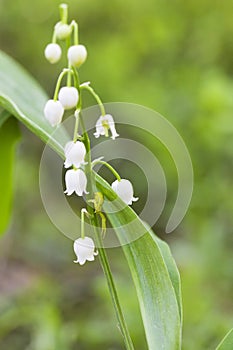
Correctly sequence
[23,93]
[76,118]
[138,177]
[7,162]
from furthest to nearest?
1. [138,177]
2. [7,162]
3. [23,93]
4. [76,118]

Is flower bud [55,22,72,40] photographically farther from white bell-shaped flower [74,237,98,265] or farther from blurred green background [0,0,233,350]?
blurred green background [0,0,233,350]

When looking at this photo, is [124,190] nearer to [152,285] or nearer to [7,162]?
[152,285]

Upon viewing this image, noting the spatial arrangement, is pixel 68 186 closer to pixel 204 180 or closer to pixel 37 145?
pixel 204 180

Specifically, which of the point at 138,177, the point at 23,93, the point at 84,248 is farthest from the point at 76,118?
the point at 138,177

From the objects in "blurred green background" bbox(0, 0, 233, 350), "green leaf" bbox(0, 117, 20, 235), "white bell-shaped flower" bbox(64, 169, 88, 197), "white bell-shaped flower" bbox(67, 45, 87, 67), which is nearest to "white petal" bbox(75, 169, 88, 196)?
"white bell-shaped flower" bbox(64, 169, 88, 197)

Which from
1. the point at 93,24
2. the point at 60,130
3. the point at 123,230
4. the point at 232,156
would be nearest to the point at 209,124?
the point at 232,156
